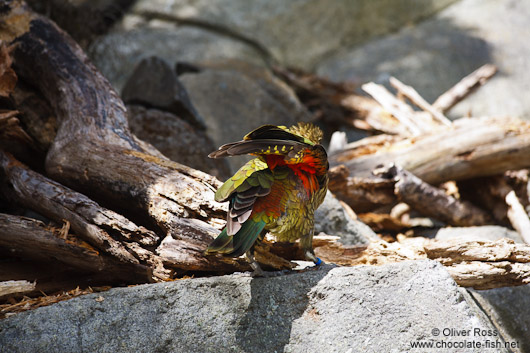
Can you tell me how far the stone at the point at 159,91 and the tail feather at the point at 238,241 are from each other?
2.84 meters

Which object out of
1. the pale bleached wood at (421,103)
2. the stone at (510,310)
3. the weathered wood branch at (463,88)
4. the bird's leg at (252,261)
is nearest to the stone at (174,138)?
the bird's leg at (252,261)

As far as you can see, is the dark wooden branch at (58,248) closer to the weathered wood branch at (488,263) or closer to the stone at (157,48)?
the weathered wood branch at (488,263)

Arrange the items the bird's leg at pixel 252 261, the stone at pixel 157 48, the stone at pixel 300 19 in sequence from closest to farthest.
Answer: the bird's leg at pixel 252 261 → the stone at pixel 157 48 → the stone at pixel 300 19

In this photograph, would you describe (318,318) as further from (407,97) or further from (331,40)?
(331,40)

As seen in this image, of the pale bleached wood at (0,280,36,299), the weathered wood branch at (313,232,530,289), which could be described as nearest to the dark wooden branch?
the pale bleached wood at (0,280,36,299)

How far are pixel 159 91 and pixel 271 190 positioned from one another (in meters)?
2.88

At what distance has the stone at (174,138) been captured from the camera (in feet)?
15.4

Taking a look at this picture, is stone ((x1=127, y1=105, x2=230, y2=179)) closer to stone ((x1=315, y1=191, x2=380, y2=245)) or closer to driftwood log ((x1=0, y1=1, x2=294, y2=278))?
driftwood log ((x1=0, y1=1, x2=294, y2=278))

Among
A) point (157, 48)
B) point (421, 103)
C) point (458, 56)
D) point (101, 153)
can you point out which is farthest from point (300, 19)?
point (101, 153)

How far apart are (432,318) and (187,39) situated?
6.85 m

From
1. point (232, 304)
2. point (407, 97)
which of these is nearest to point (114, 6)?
point (407, 97)

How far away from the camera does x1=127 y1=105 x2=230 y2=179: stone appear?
4.70m

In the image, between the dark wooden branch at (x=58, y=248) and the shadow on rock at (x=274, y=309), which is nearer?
the shadow on rock at (x=274, y=309)

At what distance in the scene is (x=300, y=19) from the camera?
8930 millimetres
